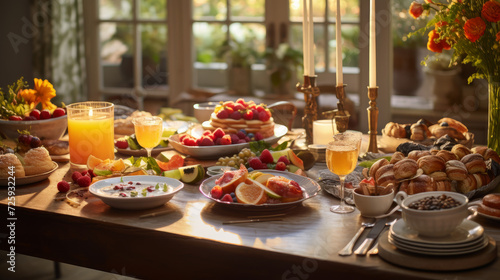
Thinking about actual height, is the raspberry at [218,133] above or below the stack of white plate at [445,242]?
above

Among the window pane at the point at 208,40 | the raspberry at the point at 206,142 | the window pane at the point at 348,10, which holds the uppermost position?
the window pane at the point at 348,10

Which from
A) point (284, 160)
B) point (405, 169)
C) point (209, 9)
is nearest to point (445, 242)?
point (405, 169)

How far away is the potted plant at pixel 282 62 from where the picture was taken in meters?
4.32

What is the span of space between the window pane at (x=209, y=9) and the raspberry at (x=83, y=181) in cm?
293

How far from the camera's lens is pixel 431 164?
66.3 inches

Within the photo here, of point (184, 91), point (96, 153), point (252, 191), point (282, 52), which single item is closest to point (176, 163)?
point (96, 153)

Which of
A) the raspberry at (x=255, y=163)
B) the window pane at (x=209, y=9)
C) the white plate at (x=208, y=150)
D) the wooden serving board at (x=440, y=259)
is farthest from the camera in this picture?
the window pane at (x=209, y=9)

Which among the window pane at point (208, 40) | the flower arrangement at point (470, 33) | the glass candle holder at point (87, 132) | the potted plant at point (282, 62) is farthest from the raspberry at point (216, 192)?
the window pane at point (208, 40)

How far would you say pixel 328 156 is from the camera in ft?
5.43

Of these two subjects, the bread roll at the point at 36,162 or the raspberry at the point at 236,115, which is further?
the raspberry at the point at 236,115

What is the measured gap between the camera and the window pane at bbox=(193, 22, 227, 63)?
464 cm

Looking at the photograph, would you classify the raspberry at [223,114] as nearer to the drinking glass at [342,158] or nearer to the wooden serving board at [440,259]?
the drinking glass at [342,158]

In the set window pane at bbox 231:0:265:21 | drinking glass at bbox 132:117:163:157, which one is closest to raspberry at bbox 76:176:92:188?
drinking glass at bbox 132:117:163:157

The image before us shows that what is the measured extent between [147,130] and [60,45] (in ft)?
8.99
